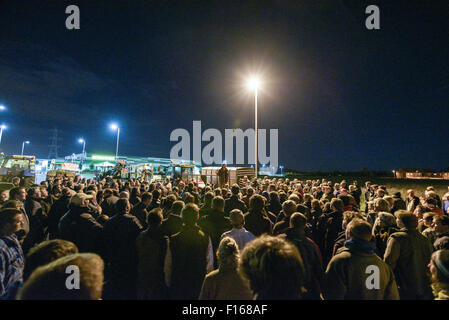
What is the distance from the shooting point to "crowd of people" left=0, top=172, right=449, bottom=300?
5.11 feet

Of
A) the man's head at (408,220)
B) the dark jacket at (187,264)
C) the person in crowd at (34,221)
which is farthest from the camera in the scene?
the person in crowd at (34,221)

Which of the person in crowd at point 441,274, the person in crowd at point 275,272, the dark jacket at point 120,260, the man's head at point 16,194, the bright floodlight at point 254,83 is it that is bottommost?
the dark jacket at point 120,260

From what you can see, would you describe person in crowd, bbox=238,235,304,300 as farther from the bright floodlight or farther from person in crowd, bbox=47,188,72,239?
the bright floodlight

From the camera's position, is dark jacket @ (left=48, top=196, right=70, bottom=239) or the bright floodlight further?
the bright floodlight

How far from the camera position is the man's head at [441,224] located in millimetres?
3466

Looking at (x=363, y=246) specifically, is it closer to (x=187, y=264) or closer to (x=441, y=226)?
(x=441, y=226)

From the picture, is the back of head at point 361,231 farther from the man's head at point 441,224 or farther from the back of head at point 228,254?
the man's head at point 441,224

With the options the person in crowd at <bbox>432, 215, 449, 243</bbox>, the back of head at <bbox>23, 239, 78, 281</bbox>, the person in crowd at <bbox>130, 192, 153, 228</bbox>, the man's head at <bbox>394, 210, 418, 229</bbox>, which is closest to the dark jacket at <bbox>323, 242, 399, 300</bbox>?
the man's head at <bbox>394, 210, 418, 229</bbox>

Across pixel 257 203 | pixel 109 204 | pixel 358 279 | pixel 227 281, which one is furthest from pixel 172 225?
pixel 109 204

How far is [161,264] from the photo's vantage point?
342cm

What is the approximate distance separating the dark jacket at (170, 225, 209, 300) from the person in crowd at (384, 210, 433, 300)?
2.75 meters

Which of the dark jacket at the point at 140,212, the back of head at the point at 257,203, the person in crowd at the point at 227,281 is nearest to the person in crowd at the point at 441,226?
the back of head at the point at 257,203

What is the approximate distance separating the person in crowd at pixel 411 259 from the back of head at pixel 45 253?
4.00m
